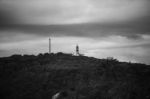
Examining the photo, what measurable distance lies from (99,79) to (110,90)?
352 cm

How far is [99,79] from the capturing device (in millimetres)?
20609

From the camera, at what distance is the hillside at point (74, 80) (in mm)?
16969

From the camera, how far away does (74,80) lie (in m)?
21.3

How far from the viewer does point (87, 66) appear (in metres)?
25.5

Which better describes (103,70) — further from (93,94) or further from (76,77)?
(93,94)

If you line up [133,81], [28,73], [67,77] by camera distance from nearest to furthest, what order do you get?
[133,81], [67,77], [28,73]

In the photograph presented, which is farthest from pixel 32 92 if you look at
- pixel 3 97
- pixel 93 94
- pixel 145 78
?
pixel 145 78

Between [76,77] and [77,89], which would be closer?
[77,89]

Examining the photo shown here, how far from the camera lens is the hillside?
16969 mm

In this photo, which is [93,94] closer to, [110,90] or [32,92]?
[110,90]

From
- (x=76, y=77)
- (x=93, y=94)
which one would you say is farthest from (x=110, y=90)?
(x=76, y=77)

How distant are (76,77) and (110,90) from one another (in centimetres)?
575

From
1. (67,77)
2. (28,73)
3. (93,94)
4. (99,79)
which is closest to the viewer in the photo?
(93,94)

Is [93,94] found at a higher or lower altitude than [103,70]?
lower
